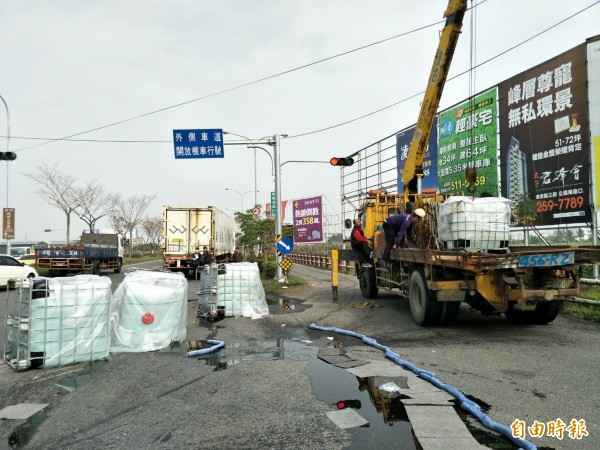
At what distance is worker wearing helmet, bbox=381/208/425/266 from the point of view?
942 cm

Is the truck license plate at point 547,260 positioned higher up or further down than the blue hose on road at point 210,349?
higher up

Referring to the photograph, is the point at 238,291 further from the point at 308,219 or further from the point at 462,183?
the point at 308,219

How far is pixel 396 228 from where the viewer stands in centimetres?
965

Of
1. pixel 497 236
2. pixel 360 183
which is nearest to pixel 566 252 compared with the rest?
pixel 497 236

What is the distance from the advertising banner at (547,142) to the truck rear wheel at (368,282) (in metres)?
4.36

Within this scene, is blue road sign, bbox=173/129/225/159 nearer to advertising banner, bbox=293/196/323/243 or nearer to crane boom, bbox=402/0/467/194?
crane boom, bbox=402/0/467/194

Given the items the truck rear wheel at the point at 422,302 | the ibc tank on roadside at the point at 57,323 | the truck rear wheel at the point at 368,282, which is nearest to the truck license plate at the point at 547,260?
the truck rear wheel at the point at 422,302

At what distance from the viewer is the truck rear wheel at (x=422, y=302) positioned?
795 cm

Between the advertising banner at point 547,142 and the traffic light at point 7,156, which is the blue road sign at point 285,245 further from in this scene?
the traffic light at point 7,156

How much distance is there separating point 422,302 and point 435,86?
531 cm

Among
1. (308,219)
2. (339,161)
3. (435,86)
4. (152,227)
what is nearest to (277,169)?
(339,161)

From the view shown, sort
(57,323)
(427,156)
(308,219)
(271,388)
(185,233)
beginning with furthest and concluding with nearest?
1. (308,219)
2. (185,233)
3. (427,156)
4. (57,323)
5. (271,388)

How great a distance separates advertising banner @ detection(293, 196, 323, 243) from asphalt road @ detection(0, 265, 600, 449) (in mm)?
23765

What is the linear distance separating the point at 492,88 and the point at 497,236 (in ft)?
26.4
